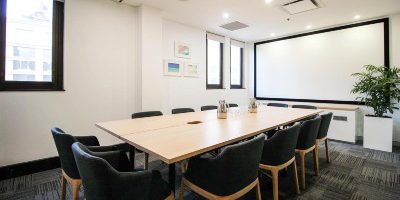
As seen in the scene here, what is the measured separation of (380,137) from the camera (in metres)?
3.88

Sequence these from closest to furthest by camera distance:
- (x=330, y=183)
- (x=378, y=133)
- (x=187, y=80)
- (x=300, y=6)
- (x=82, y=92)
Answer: (x=330, y=183)
(x=82, y=92)
(x=300, y=6)
(x=378, y=133)
(x=187, y=80)

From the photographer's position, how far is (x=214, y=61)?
18.6 ft

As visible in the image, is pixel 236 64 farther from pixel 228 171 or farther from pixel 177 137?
pixel 228 171

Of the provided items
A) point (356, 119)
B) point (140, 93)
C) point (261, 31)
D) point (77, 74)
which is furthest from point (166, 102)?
point (356, 119)

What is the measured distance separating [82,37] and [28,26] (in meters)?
0.65

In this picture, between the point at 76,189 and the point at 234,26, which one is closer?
the point at 76,189

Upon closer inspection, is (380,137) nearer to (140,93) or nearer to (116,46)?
(140,93)

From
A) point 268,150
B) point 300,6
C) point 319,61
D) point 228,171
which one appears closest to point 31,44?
point 228,171

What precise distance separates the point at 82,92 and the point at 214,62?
342cm

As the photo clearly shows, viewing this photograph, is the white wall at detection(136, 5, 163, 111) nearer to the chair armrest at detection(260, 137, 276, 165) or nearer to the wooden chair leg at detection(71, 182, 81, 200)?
the wooden chair leg at detection(71, 182, 81, 200)

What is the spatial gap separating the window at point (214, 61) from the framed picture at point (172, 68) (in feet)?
3.57

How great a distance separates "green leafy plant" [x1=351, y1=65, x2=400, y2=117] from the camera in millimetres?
3760

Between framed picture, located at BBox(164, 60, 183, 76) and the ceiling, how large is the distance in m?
0.92

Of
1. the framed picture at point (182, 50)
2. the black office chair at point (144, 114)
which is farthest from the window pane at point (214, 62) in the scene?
the black office chair at point (144, 114)
